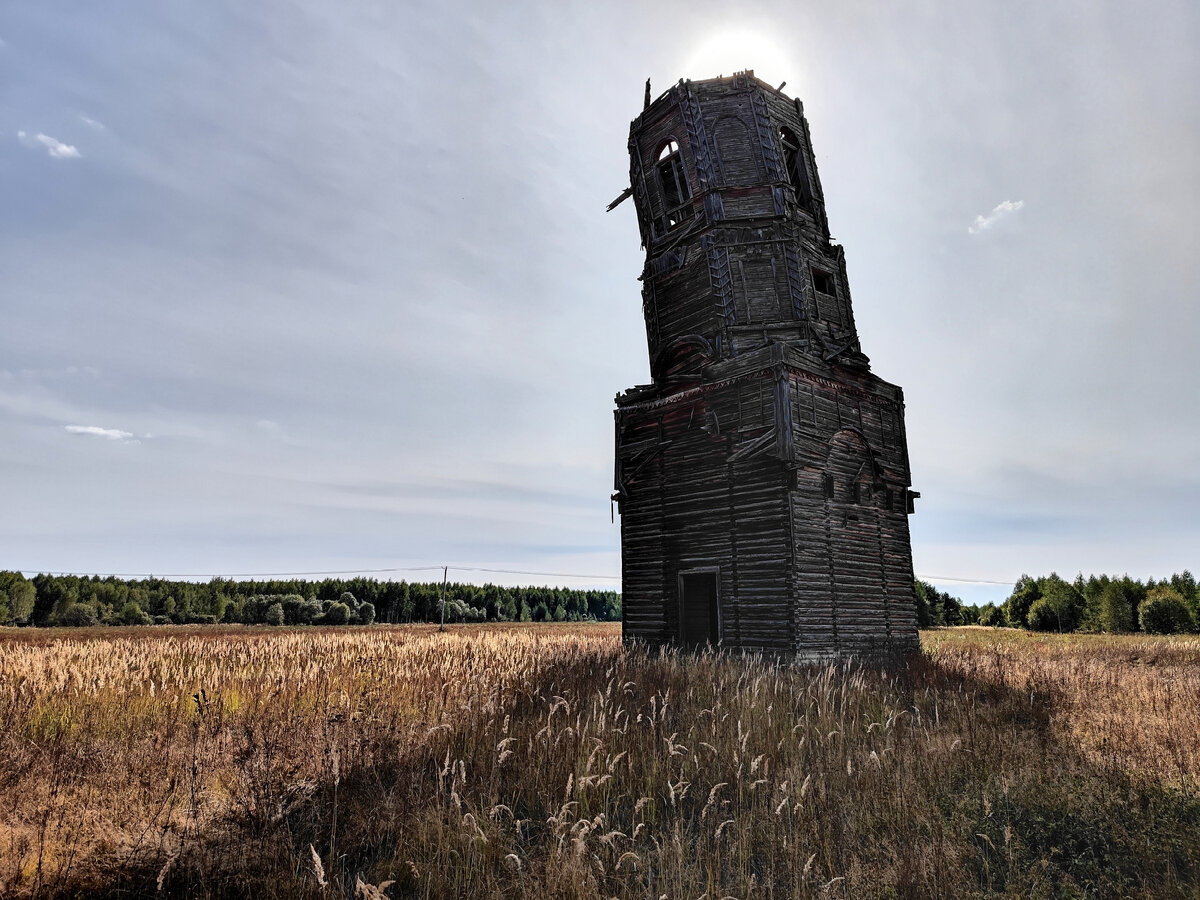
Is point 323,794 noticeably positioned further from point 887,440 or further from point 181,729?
point 887,440

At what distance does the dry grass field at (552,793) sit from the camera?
4016mm

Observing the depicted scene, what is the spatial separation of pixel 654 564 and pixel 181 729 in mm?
13557

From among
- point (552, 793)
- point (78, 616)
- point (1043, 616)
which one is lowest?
point (78, 616)

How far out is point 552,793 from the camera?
18.2ft

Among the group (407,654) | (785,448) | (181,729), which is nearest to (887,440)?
(785,448)

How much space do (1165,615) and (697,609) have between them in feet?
162

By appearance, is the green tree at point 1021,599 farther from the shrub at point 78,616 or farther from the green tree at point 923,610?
the shrub at point 78,616

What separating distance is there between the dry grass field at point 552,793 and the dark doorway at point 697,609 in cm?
815

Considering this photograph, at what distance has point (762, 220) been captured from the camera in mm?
19500

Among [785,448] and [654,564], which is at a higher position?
[785,448]


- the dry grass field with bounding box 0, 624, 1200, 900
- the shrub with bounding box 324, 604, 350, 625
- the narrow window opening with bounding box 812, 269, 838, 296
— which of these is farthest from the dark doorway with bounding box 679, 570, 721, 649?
the shrub with bounding box 324, 604, 350, 625

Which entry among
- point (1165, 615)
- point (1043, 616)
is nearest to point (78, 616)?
point (1043, 616)

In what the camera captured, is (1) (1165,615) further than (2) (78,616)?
No

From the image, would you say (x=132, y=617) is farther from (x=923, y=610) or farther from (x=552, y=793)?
(x=552, y=793)
